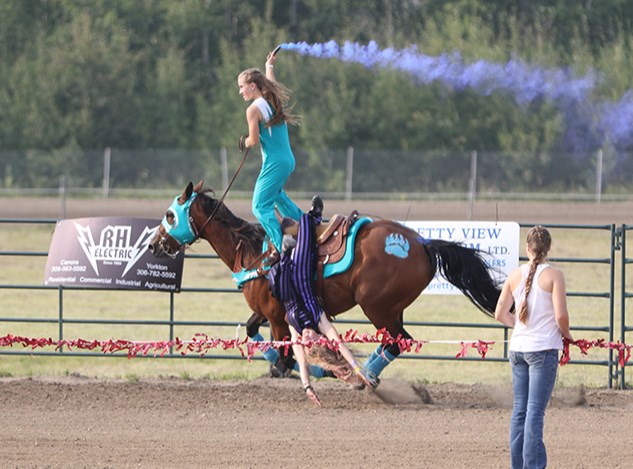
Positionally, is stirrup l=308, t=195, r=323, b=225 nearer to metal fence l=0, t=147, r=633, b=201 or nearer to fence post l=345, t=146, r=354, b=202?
metal fence l=0, t=147, r=633, b=201

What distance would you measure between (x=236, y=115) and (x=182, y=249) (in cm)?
3027

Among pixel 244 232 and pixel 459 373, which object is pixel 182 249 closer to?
pixel 244 232

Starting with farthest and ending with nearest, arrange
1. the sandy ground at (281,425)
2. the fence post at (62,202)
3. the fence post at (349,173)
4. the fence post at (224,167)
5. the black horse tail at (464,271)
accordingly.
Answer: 1. the fence post at (224,167)
2. the fence post at (349,173)
3. the fence post at (62,202)
4. the black horse tail at (464,271)
5. the sandy ground at (281,425)

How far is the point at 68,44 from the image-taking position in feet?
135

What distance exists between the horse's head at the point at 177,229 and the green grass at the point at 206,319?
2092mm

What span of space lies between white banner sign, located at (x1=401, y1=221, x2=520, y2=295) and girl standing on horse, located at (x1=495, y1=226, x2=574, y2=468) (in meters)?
4.11

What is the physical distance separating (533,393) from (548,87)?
24.0 meters

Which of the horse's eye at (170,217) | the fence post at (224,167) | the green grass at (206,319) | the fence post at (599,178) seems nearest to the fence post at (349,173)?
the fence post at (224,167)

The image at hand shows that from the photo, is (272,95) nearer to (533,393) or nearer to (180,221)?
(180,221)

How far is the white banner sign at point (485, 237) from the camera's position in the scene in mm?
10703

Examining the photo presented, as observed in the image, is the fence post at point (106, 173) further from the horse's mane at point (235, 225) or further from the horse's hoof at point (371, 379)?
the horse's hoof at point (371, 379)

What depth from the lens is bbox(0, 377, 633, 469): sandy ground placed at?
25.4 feet

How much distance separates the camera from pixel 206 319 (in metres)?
15.8

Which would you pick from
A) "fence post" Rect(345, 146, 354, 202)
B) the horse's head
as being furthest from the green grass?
"fence post" Rect(345, 146, 354, 202)
